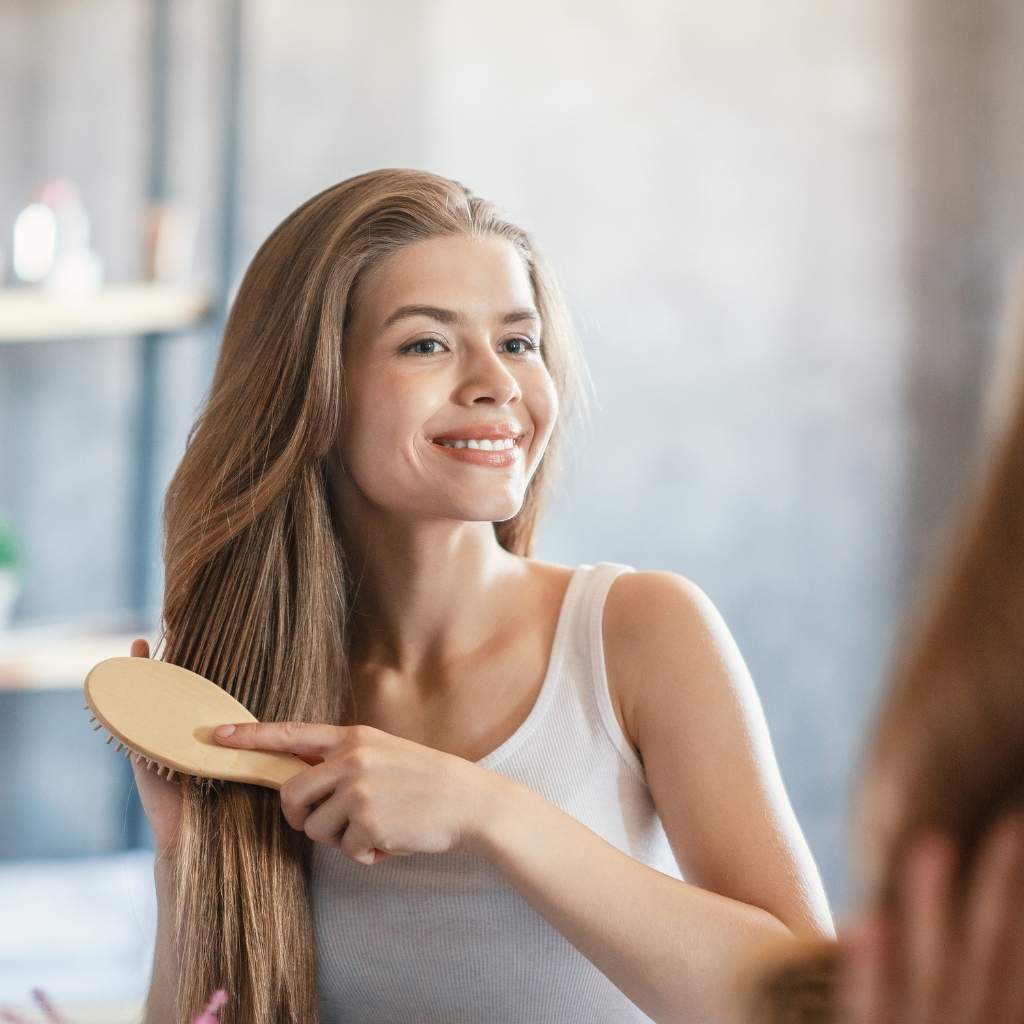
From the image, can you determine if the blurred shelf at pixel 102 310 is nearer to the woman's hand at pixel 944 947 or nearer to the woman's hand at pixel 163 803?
the woman's hand at pixel 163 803

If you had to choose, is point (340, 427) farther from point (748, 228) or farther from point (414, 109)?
point (748, 228)

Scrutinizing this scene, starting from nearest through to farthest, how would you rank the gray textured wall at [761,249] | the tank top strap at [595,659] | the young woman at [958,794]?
the young woman at [958,794] < the tank top strap at [595,659] < the gray textured wall at [761,249]

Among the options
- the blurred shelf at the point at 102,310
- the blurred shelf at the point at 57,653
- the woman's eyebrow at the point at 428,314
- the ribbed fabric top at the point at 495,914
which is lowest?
the blurred shelf at the point at 57,653

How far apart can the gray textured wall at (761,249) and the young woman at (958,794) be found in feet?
6.84

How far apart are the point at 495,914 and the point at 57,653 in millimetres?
1163

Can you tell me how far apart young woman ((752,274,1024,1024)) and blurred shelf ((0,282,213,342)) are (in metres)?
1.93

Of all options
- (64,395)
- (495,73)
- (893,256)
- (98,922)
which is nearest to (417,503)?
(98,922)

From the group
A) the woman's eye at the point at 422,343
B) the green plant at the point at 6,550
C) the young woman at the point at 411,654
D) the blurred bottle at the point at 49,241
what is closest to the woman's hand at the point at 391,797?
the young woman at the point at 411,654

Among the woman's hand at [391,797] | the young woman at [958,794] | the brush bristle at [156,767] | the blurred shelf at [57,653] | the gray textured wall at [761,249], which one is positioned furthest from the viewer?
the gray textured wall at [761,249]

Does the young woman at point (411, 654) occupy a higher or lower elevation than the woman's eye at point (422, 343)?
lower

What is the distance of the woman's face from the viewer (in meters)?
1.10

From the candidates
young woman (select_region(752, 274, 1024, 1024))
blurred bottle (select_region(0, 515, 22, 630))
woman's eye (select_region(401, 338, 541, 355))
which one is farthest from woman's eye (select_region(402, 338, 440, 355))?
blurred bottle (select_region(0, 515, 22, 630))

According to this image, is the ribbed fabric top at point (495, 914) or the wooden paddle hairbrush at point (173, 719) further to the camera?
the ribbed fabric top at point (495, 914)

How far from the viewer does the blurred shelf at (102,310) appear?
2066 mm
